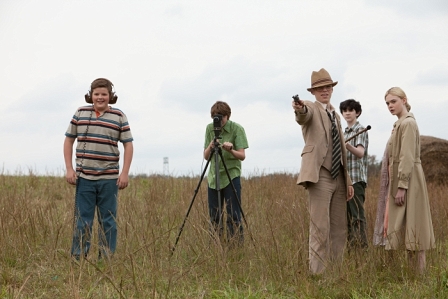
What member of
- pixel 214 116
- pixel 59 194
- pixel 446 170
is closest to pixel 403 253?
pixel 214 116

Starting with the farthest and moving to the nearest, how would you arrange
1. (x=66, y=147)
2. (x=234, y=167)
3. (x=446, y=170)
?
1. (x=446, y=170)
2. (x=234, y=167)
3. (x=66, y=147)

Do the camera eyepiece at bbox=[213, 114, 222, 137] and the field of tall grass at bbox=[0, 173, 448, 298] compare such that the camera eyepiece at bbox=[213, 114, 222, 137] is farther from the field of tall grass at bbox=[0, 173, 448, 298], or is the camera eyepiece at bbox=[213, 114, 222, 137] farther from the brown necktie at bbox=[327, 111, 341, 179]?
the brown necktie at bbox=[327, 111, 341, 179]

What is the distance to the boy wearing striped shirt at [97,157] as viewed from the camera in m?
5.29

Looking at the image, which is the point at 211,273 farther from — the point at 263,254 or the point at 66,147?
the point at 66,147

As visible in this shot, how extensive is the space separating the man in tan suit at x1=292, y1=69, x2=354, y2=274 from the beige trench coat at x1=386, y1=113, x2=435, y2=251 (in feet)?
1.38

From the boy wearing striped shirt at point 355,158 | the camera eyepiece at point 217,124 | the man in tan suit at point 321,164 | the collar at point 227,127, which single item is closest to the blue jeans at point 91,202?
the camera eyepiece at point 217,124

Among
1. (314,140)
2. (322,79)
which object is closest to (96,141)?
(314,140)

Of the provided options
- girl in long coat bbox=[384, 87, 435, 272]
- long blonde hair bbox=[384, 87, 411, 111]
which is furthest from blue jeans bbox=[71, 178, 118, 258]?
long blonde hair bbox=[384, 87, 411, 111]

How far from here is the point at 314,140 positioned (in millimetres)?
4762

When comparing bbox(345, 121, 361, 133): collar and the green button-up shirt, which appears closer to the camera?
the green button-up shirt

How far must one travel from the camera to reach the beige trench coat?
479cm

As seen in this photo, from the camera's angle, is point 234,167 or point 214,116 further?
point 234,167

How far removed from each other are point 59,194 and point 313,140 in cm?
767

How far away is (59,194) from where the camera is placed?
11.3 meters
